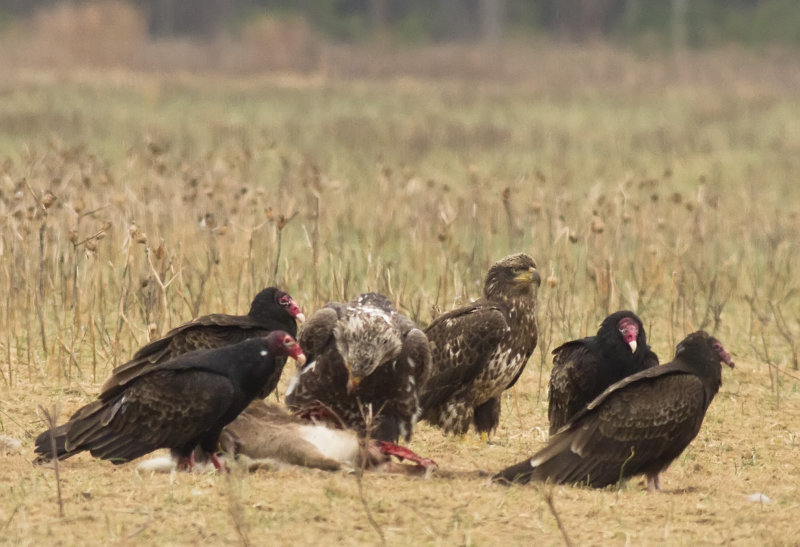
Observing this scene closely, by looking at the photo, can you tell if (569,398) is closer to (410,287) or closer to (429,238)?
(410,287)

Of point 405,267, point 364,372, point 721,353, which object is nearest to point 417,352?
point 364,372

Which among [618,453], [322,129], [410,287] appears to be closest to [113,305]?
[410,287]

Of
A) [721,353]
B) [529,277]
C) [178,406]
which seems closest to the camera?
[178,406]

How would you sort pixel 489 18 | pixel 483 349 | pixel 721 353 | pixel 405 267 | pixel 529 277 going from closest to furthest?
pixel 721 353 → pixel 483 349 → pixel 529 277 → pixel 405 267 → pixel 489 18

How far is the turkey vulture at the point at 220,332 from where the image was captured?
6.24 meters

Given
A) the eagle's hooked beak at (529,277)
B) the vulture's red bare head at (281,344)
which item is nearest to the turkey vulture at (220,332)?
the vulture's red bare head at (281,344)

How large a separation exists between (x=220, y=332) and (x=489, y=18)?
48.5 m

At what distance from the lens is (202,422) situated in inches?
Answer: 221

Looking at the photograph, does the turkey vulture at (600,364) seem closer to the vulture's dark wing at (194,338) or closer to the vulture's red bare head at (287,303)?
the vulture's red bare head at (287,303)

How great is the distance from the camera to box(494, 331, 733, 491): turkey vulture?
5.80m

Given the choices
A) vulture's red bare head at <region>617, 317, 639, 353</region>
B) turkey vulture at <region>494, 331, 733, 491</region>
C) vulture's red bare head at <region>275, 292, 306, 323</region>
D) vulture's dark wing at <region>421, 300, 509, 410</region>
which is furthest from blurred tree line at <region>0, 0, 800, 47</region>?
turkey vulture at <region>494, 331, 733, 491</region>

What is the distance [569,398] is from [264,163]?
1106 cm

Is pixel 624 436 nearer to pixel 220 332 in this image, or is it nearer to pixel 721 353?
pixel 721 353

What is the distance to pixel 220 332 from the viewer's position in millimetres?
6387
